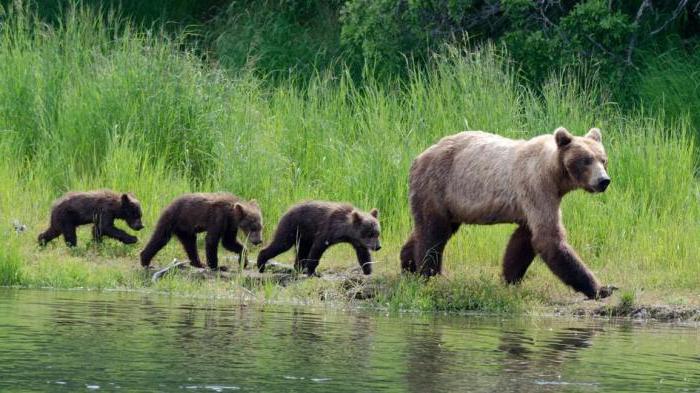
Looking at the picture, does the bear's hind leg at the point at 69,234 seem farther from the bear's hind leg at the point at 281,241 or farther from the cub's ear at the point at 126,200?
the bear's hind leg at the point at 281,241

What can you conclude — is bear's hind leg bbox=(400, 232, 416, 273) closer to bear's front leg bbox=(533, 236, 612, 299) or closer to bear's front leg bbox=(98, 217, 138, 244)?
bear's front leg bbox=(533, 236, 612, 299)

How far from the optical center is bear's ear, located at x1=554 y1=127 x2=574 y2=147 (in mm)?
11523

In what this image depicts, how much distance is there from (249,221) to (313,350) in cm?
463

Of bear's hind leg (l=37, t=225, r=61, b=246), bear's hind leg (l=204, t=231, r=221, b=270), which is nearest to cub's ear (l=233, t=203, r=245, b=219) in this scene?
bear's hind leg (l=204, t=231, r=221, b=270)

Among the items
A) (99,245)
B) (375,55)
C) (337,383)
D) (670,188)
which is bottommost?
(337,383)

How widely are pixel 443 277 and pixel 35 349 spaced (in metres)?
4.73

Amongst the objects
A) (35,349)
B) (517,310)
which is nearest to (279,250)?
(517,310)

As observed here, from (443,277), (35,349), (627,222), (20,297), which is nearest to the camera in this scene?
(35,349)

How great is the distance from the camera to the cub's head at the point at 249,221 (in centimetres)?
1341

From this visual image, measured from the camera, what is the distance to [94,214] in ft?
45.5

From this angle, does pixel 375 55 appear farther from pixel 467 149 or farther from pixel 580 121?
pixel 467 149

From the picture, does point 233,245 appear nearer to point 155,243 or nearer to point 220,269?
point 220,269

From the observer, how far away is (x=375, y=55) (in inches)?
773

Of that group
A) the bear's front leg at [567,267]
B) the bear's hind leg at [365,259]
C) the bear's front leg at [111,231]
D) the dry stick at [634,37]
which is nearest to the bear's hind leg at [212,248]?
the bear's front leg at [111,231]
